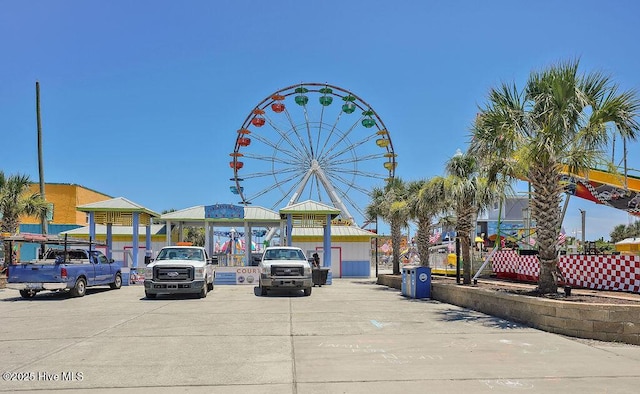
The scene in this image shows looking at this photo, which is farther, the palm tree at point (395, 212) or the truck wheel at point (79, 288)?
the palm tree at point (395, 212)

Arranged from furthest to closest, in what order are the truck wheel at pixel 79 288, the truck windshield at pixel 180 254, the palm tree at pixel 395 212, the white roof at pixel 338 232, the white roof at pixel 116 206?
the white roof at pixel 338 232
the white roof at pixel 116 206
the palm tree at pixel 395 212
the truck windshield at pixel 180 254
the truck wheel at pixel 79 288

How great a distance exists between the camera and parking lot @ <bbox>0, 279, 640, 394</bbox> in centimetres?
616

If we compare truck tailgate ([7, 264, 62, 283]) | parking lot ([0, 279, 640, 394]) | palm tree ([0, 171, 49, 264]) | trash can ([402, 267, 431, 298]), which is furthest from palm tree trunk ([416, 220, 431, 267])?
palm tree ([0, 171, 49, 264])

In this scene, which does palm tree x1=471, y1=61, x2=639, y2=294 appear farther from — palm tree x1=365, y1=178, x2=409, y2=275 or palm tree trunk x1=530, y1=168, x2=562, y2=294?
palm tree x1=365, y1=178, x2=409, y2=275

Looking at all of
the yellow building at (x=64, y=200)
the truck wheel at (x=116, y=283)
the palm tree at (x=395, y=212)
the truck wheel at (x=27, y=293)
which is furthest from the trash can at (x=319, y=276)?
the yellow building at (x=64, y=200)

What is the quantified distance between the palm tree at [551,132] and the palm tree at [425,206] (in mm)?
7208

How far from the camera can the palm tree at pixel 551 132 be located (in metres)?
11.1

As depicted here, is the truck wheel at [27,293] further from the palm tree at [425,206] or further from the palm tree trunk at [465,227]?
the palm tree trunk at [465,227]

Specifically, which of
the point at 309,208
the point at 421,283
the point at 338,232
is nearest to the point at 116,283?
the point at 309,208

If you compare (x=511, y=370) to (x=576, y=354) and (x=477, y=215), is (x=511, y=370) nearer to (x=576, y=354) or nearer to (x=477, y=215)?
(x=576, y=354)

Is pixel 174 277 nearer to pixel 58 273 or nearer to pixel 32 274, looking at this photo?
pixel 58 273

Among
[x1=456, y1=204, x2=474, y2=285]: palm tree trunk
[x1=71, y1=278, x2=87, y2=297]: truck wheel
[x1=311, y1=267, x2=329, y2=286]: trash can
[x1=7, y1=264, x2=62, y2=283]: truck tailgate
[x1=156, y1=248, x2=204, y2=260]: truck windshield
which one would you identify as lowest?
[x1=311, y1=267, x2=329, y2=286]: trash can

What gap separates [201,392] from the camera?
5809 mm

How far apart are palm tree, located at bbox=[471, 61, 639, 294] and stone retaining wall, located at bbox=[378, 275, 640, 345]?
0.97 metres
